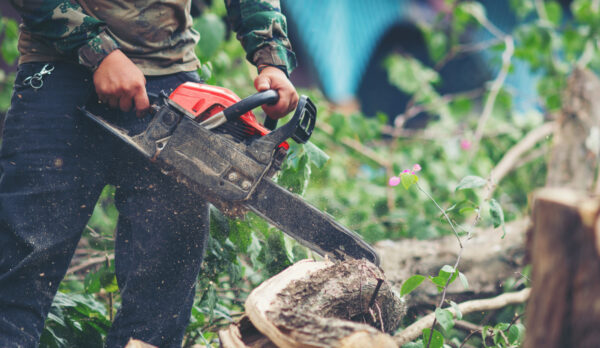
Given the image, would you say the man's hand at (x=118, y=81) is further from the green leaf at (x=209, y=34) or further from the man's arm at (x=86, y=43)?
the green leaf at (x=209, y=34)

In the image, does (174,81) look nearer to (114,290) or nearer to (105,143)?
(105,143)

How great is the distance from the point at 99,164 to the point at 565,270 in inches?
45.6

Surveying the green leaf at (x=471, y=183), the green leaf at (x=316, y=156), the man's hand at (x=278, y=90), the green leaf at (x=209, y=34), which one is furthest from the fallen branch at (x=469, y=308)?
the green leaf at (x=209, y=34)

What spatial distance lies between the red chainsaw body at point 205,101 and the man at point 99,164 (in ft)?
0.34

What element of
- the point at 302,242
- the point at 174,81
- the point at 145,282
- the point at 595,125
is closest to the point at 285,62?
the point at 174,81

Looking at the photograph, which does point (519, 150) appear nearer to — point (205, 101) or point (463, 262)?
point (463, 262)

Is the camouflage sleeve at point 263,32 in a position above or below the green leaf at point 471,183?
below

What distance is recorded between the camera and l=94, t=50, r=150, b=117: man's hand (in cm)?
120

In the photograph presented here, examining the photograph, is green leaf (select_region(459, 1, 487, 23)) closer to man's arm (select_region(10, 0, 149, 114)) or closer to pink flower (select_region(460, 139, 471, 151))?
pink flower (select_region(460, 139, 471, 151))

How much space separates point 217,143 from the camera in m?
1.30

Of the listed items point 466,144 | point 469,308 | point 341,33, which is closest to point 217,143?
point 469,308

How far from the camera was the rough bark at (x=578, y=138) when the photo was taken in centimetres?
260

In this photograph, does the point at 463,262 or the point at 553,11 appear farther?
the point at 553,11

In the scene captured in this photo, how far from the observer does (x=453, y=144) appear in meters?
3.66
